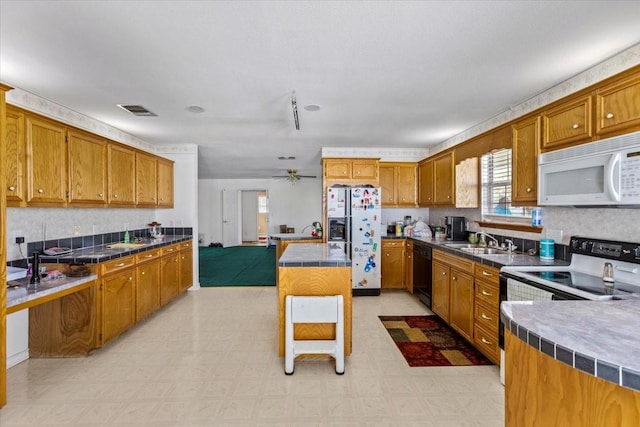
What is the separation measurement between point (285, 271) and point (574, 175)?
88.8 inches

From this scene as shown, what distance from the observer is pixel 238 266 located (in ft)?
22.8

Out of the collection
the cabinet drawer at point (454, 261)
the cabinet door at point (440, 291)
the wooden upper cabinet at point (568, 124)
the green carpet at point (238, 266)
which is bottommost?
the green carpet at point (238, 266)

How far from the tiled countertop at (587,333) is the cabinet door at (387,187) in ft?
12.7

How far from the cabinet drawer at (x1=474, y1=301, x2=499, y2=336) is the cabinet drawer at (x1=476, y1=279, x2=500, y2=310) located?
4cm

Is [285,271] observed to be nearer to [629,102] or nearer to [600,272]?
[600,272]

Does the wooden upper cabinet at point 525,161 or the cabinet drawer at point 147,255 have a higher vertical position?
the wooden upper cabinet at point 525,161

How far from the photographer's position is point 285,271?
104 inches

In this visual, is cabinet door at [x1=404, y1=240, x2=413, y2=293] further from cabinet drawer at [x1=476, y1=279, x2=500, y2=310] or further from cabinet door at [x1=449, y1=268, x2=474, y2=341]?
cabinet drawer at [x1=476, y1=279, x2=500, y2=310]

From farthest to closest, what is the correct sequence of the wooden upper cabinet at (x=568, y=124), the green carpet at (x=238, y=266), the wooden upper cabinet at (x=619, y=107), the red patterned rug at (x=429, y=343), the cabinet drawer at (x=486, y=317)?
1. the green carpet at (x=238, y=266)
2. the red patterned rug at (x=429, y=343)
3. the cabinet drawer at (x=486, y=317)
4. the wooden upper cabinet at (x=568, y=124)
5. the wooden upper cabinet at (x=619, y=107)

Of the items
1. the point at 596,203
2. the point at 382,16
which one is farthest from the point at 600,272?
the point at 382,16

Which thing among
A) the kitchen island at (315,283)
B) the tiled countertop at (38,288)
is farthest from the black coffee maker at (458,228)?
the tiled countertop at (38,288)

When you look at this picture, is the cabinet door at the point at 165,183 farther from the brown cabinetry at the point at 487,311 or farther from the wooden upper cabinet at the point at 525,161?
the wooden upper cabinet at the point at 525,161

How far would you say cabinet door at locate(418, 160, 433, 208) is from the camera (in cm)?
475

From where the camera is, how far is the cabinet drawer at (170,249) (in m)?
4.04
